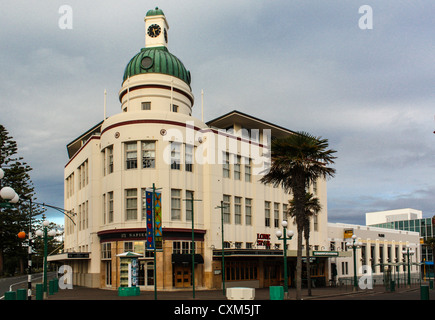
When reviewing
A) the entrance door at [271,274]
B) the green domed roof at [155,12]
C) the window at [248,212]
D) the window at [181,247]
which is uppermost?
the green domed roof at [155,12]

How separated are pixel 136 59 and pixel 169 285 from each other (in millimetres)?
24118

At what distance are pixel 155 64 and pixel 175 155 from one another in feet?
35.3

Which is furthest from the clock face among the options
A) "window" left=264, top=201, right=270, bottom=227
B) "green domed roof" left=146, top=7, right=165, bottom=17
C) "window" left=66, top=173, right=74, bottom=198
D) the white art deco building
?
"window" left=264, top=201, right=270, bottom=227

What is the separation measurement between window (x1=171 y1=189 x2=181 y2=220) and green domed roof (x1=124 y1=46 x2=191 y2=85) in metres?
13.2

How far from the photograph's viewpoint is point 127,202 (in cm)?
4616

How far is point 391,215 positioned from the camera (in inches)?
5325

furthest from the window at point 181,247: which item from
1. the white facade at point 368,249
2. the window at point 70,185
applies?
the window at point 70,185

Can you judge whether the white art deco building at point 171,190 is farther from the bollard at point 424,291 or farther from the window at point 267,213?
the bollard at point 424,291

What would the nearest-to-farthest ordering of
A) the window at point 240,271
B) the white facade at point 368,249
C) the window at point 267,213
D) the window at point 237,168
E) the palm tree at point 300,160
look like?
1. the palm tree at point 300,160
2. the window at point 240,271
3. the window at point 237,168
4. the window at point 267,213
5. the white facade at point 368,249

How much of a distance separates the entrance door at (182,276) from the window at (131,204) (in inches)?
246

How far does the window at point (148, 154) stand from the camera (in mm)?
46312

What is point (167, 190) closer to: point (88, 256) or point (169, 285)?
point (169, 285)

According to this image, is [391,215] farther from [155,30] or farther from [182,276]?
[182,276]

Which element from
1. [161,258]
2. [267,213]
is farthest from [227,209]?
[161,258]
